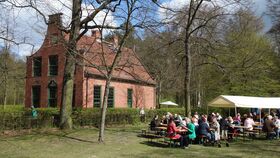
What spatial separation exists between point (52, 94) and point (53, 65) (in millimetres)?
2867

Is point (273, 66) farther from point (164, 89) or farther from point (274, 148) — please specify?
point (274, 148)

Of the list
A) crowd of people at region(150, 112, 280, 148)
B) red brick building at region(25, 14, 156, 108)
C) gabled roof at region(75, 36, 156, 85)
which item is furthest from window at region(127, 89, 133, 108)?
crowd of people at region(150, 112, 280, 148)

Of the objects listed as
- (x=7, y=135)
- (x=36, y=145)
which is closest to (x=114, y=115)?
(x=7, y=135)

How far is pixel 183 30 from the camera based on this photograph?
27.2 metres

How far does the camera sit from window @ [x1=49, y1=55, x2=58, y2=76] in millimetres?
36719

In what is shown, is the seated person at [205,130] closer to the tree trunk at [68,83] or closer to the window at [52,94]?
the tree trunk at [68,83]

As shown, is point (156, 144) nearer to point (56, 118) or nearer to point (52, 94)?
point (56, 118)

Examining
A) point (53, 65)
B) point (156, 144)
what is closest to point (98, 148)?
point (156, 144)

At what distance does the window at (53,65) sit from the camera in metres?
36.7

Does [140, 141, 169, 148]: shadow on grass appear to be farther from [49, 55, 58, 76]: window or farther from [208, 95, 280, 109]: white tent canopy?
[49, 55, 58, 76]: window

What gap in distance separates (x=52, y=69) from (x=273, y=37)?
84.8ft

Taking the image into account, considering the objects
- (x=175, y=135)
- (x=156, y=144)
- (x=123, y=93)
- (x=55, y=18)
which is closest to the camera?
(x=175, y=135)

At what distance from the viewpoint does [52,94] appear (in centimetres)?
3691

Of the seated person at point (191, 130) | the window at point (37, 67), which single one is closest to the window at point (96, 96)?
the window at point (37, 67)
